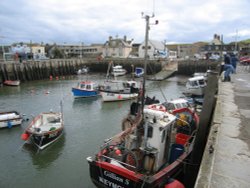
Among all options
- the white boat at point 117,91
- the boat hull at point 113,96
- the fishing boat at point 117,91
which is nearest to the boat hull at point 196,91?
the fishing boat at point 117,91

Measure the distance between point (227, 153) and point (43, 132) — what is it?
992 centimetres

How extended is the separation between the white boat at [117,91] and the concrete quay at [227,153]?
15.7 meters

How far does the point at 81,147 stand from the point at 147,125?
6806 millimetres

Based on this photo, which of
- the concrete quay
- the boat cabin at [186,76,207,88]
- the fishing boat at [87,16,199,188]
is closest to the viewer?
the concrete quay

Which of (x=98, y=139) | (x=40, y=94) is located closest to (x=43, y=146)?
(x=98, y=139)

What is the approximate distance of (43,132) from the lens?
1212 centimetres

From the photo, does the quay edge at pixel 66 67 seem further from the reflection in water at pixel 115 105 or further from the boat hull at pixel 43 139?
the boat hull at pixel 43 139

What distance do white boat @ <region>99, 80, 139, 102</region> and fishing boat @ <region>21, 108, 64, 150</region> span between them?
379 inches

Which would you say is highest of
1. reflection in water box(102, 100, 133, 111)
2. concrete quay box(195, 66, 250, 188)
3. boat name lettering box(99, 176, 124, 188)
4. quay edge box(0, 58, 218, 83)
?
quay edge box(0, 58, 218, 83)

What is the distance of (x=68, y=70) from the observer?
171 feet

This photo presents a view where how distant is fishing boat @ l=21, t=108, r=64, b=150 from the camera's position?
12102 millimetres

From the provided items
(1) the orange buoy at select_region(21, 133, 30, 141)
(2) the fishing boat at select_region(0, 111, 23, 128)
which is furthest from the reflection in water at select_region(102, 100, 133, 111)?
(1) the orange buoy at select_region(21, 133, 30, 141)

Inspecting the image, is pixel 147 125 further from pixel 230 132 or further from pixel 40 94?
pixel 40 94

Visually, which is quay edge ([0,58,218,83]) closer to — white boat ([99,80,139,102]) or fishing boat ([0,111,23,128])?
white boat ([99,80,139,102])
